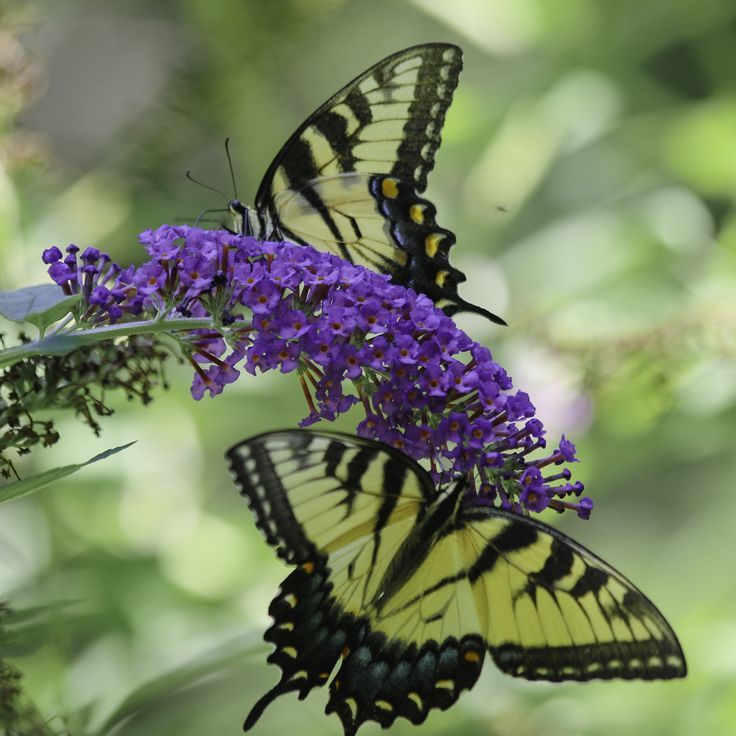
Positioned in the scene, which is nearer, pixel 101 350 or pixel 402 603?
pixel 101 350

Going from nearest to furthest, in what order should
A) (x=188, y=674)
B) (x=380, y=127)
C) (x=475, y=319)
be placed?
(x=188, y=674) < (x=380, y=127) < (x=475, y=319)

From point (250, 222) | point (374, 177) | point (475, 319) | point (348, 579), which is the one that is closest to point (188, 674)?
point (348, 579)

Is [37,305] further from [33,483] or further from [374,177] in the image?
[374,177]

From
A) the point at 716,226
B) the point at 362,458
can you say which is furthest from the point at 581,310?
the point at 362,458

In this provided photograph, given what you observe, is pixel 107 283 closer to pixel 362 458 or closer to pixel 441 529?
pixel 362 458

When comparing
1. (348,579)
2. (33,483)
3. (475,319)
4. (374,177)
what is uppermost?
(475,319)

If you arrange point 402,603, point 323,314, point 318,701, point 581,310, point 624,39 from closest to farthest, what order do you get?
point 323,314 < point 402,603 < point 318,701 < point 581,310 < point 624,39

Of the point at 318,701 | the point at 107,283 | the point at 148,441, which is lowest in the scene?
the point at 318,701

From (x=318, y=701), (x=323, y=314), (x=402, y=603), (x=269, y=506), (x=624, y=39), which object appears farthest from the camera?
(x=624, y=39)
